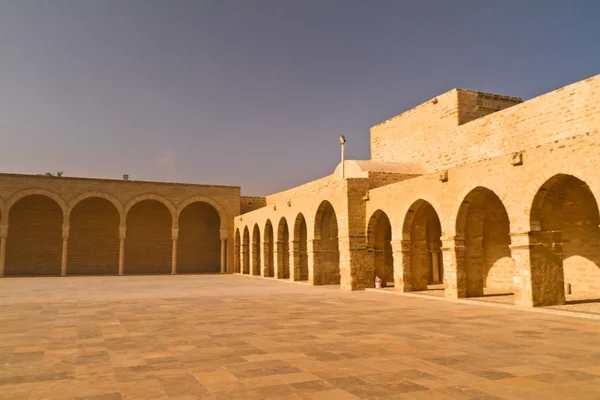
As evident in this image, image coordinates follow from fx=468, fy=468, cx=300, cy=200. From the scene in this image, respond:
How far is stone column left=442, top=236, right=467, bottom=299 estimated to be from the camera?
41.7ft

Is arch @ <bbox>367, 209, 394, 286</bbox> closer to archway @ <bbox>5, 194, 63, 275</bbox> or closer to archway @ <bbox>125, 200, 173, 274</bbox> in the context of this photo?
archway @ <bbox>125, 200, 173, 274</bbox>

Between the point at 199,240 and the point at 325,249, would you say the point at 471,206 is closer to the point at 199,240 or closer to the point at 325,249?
the point at 325,249

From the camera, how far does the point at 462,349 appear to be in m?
6.13

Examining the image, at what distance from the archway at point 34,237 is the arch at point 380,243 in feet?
→ 67.1

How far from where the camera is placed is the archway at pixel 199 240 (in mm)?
32312

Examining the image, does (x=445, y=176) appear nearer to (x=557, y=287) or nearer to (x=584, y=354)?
(x=557, y=287)

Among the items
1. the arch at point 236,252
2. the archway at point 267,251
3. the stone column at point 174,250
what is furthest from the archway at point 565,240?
the stone column at point 174,250

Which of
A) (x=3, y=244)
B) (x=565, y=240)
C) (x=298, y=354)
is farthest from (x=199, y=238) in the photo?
(x=298, y=354)

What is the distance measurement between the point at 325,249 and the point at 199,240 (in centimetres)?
1612

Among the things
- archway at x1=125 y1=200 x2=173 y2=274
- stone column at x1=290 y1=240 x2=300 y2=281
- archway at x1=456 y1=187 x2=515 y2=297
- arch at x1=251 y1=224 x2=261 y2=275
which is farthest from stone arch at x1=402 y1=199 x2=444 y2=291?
archway at x1=125 y1=200 x2=173 y2=274

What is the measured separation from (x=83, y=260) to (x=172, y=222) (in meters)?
5.93

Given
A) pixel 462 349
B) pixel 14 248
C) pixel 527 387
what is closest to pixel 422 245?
pixel 462 349

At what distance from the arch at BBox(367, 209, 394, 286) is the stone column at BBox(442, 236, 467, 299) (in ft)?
11.0

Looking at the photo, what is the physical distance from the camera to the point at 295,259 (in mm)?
21078
